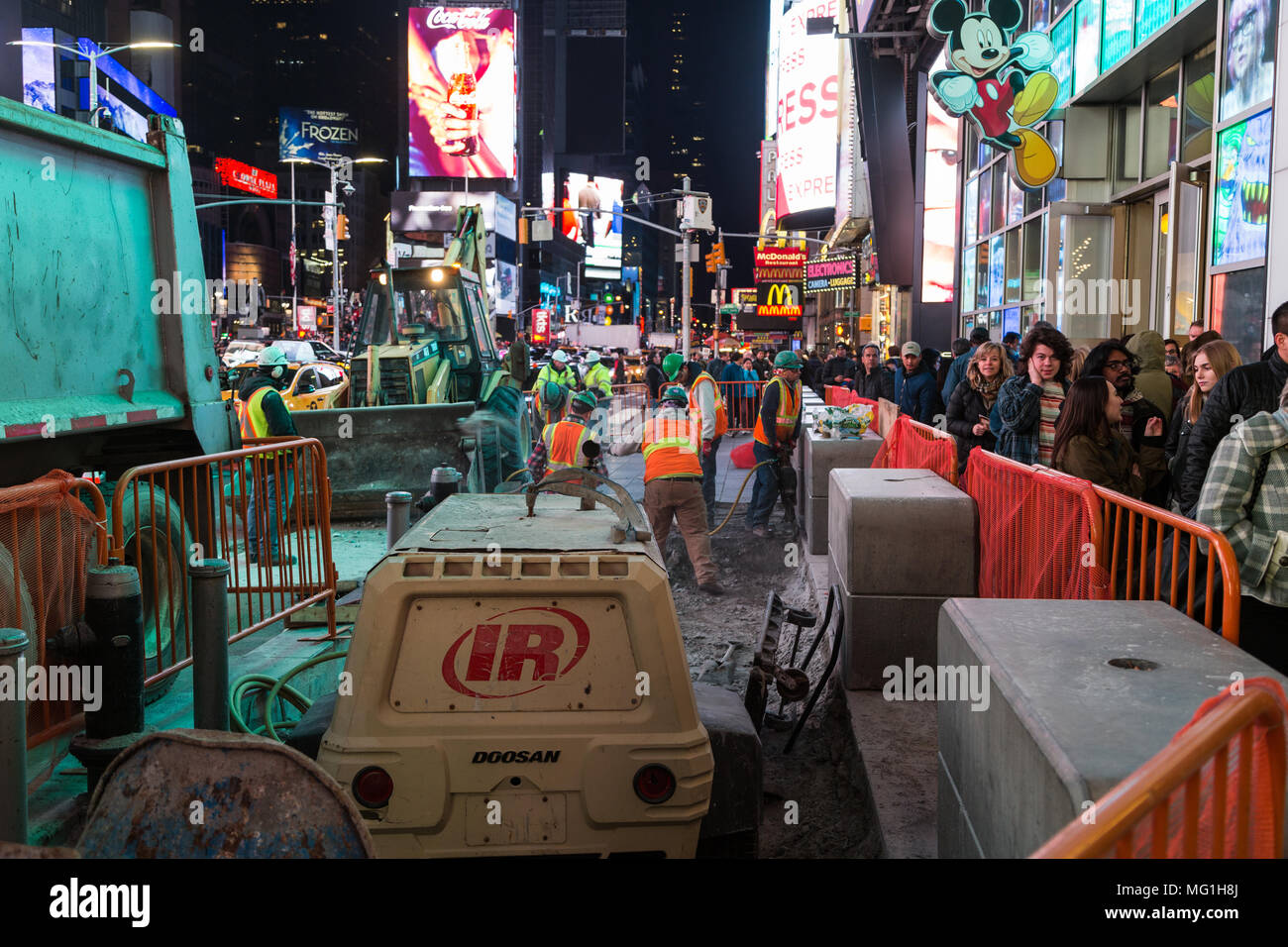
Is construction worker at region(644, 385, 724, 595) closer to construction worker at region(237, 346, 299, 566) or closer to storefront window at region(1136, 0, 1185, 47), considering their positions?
construction worker at region(237, 346, 299, 566)

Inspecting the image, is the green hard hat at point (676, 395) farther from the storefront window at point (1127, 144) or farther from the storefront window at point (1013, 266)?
the storefront window at point (1013, 266)

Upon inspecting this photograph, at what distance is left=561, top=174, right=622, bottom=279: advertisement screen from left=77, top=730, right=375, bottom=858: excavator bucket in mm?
122870

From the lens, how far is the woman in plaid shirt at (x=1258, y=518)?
14.3 feet

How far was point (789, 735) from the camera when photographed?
695 centimetres

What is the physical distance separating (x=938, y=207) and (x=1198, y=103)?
1535cm

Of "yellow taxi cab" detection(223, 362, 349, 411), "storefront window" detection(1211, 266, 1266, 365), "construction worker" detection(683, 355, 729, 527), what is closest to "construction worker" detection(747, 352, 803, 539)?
"construction worker" detection(683, 355, 729, 527)

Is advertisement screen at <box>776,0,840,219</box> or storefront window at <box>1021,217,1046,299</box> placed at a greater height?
advertisement screen at <box>776,0,840,219</box>

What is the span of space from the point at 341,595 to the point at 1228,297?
812 cm

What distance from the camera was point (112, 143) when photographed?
6.45 meters

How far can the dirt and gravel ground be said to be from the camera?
216 inches

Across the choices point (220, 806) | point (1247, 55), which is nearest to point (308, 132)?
point (1247, 55)

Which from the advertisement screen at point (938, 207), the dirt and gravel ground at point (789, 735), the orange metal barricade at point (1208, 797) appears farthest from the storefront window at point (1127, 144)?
the orange metal barricade at point (1208, 797)

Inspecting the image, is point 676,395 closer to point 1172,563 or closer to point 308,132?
point 1172,563
